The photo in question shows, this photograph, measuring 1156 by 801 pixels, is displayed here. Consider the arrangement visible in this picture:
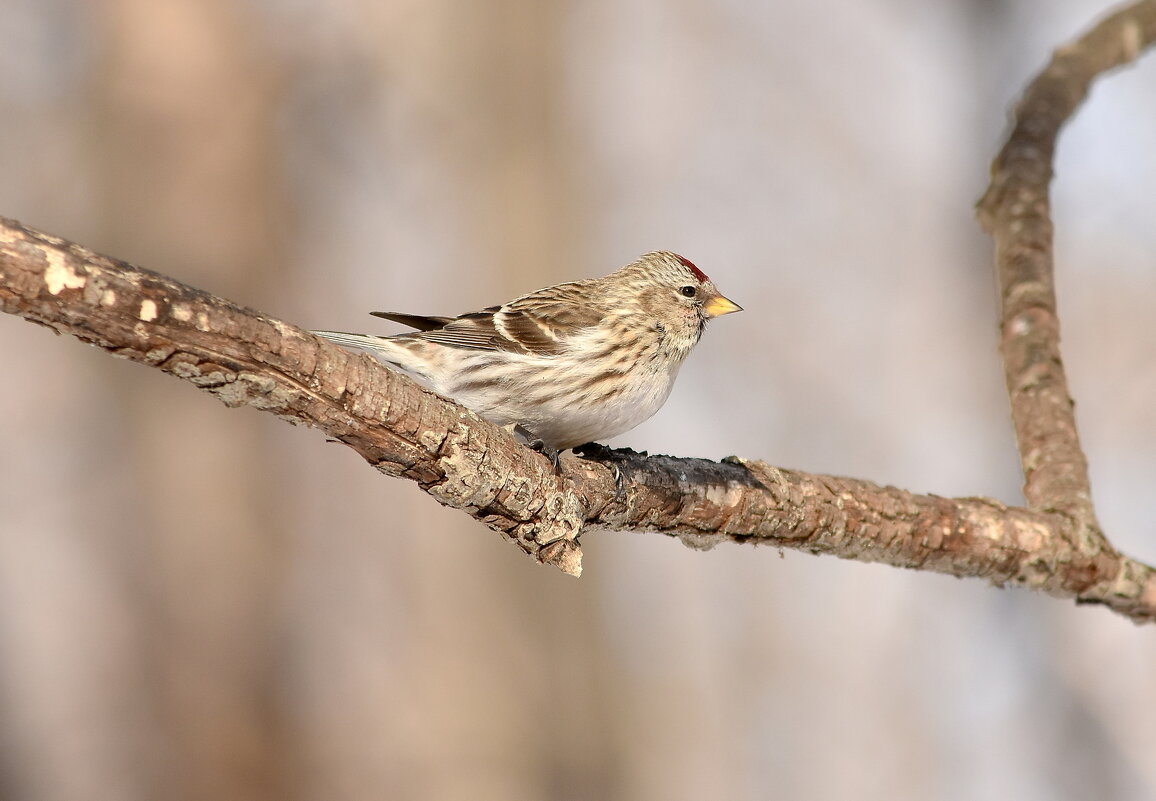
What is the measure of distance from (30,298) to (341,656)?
5.20 m

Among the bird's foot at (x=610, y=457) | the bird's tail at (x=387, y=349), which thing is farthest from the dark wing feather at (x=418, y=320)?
the bird's foot at (x=610, y=457)

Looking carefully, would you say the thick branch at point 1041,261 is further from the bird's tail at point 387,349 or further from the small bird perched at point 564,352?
the bird's tail at point 387,349

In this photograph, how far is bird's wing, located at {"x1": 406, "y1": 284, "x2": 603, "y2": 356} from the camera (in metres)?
3.76

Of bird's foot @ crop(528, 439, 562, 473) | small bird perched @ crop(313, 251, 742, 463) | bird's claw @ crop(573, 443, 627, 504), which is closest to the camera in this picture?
bird's foot @ crop(528, 439, 562, 473)

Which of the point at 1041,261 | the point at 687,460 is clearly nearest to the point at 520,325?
the point at 687,460

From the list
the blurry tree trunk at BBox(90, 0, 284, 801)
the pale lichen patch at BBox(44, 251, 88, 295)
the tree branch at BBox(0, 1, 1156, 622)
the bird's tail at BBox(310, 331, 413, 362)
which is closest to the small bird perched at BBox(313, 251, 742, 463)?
the bird's tail at BBox(310, 331, 413, 362)

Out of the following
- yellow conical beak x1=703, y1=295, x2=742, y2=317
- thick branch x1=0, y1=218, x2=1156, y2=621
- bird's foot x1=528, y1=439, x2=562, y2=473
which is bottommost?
thick branch x1=0, y1=218, x2=1156, y2=621

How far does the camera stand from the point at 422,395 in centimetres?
230

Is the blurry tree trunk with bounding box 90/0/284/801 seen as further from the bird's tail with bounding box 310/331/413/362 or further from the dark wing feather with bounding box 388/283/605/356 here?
the dark wing feather with bounding box 388/283/605/356

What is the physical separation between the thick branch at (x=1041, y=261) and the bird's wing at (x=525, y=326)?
1.54m

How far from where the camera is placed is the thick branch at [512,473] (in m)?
1.81

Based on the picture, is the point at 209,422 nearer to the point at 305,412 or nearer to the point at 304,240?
the point at 304,240

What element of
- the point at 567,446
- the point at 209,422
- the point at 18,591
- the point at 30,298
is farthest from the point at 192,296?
the point at 18,591

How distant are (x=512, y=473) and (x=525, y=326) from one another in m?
1.43
